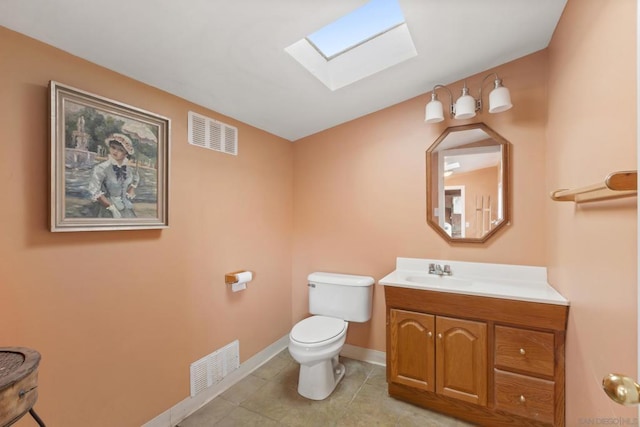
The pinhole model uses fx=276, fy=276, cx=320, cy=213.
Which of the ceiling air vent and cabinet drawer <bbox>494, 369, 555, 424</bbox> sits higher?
the ceiling air vent

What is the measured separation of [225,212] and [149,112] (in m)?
0.81

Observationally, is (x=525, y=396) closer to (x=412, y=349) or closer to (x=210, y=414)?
(x=412, y=349)

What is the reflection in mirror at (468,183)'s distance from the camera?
1.99 meters

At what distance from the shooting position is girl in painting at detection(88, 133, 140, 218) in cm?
136

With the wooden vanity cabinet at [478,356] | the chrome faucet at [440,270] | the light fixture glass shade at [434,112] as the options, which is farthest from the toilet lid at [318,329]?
the light fixture glass shade at [434,112]

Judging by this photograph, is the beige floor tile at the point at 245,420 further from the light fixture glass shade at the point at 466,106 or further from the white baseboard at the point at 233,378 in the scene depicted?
the light fixture glass shade at the point at 466,106

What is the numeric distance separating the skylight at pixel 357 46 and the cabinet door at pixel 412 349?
1.67 meters

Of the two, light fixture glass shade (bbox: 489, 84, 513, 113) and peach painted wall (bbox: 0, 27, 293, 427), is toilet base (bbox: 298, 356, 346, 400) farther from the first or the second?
light fixture glass shade (bbox: 489, 84, 513, 113)

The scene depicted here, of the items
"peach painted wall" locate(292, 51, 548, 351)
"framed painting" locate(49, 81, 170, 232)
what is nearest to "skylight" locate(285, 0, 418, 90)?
"peach painted wall" locate(292, 51, 548, 351)

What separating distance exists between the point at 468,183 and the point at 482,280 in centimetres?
72

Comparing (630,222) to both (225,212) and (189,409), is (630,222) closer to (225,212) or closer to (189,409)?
(225,212)

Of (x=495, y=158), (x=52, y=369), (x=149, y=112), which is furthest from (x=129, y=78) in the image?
(x=495, y=158)

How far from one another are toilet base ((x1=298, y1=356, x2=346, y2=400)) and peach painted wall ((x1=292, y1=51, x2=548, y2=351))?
58cm

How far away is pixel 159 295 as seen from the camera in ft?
5.41
